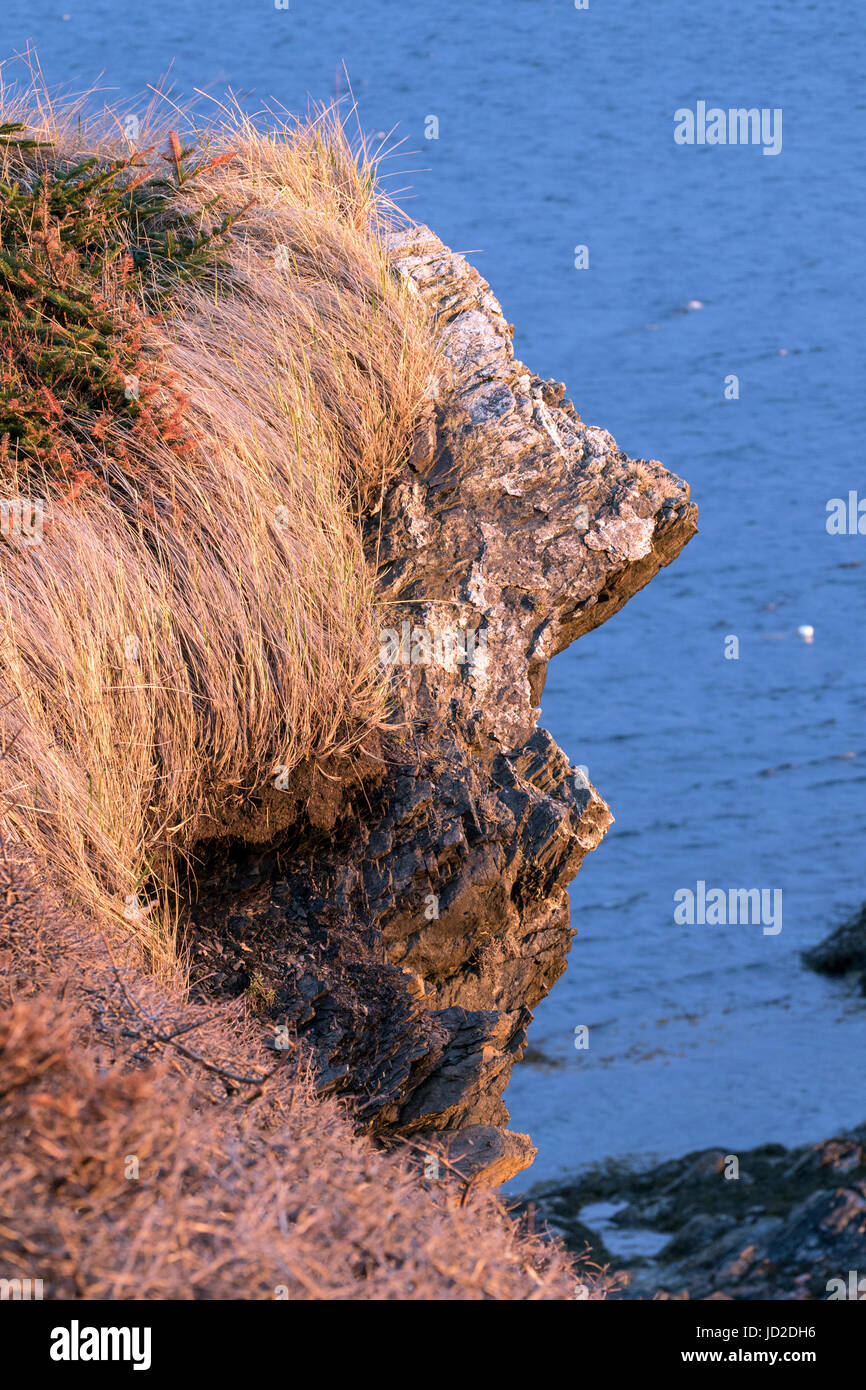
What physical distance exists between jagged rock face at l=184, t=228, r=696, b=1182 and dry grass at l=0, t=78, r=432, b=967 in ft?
0.61

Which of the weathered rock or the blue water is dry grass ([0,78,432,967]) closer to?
the blue water

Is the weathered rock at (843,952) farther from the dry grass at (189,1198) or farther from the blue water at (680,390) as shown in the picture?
the dry grass at (189,1198)

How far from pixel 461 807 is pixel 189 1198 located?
2.15 m

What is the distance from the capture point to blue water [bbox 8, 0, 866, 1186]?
959 cm

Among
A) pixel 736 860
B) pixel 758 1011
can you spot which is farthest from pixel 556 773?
pixel 736 860

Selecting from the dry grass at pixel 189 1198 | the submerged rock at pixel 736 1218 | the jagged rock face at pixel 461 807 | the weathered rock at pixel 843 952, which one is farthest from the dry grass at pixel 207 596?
the weathered rock at pixel 843 952

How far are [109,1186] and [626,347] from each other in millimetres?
14522

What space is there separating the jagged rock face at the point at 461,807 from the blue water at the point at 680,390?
119 inches

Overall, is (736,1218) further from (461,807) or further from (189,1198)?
(189,1198)

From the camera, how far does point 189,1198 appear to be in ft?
6.10

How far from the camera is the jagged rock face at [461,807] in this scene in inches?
141

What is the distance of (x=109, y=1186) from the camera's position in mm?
1897

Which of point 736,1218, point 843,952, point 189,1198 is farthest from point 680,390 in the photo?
point 189,1198

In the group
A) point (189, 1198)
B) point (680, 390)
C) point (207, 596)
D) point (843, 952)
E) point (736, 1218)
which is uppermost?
point (680, 390)
